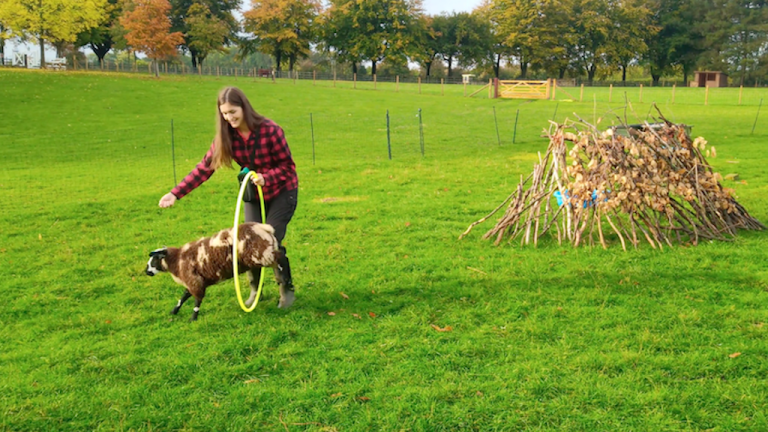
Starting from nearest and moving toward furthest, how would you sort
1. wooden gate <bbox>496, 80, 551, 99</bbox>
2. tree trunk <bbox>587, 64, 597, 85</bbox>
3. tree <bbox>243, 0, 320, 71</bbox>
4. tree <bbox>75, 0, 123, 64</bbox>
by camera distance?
wooden gate <bbox>496, 80, 551, 99</bbox> → tree <bbox>75, 0, 123, 64</bbox> → tree <bbox>243, 0, 320, 71</bbox> → tree trunk <bbox>587, 64, 597, 85</bbox>

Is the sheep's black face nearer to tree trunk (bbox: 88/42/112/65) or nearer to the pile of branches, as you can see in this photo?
the pile of branches

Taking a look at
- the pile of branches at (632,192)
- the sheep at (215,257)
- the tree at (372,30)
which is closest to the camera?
the sheep at (215,257)

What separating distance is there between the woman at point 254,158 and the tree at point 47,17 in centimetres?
5141

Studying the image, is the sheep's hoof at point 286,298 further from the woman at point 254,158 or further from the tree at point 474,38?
the tree at point 474,38

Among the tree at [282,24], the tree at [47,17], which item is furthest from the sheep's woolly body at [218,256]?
the tree at [282,24]

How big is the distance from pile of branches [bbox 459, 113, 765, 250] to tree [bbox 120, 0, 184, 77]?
48447mm

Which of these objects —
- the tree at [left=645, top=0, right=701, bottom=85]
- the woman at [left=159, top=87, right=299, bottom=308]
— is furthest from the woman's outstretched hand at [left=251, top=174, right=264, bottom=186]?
the tree at [left=645, top=0, right=701, bottom=85]

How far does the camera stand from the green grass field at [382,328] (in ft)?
13.3

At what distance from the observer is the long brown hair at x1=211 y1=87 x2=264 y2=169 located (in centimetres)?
501

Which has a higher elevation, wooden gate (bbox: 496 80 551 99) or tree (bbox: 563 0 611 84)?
tree (bbox: 563 0 611 84)

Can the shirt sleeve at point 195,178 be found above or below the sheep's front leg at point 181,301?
above

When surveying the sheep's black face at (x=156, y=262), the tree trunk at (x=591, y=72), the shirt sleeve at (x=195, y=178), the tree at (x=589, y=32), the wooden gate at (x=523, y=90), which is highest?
the tree at (x=589, y=32)

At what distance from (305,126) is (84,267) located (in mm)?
20295

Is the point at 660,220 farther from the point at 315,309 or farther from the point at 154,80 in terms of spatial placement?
the point at 154,80
